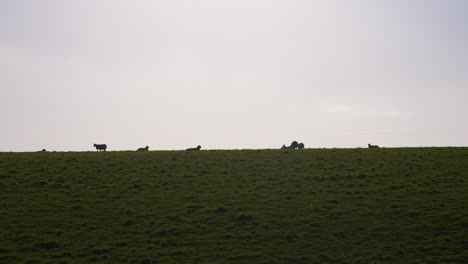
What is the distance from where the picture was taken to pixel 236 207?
3662cm

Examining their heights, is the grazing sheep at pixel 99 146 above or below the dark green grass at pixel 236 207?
above

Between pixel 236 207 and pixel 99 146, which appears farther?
pixel 99 146

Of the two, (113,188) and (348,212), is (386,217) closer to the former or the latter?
(348,212)

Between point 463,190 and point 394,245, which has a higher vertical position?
point 463,190

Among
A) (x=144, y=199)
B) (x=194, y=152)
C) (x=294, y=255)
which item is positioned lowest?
(x=294, y=255)

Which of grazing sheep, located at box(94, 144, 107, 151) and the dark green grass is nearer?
the dark green grass

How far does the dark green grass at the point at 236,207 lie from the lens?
97.5 ft

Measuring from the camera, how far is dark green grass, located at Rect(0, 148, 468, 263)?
29.7 meters

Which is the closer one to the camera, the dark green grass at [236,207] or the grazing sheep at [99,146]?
the dark green grass at [236,207]

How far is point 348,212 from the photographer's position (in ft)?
116

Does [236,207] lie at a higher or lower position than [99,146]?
lower

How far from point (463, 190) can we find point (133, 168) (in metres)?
28.2

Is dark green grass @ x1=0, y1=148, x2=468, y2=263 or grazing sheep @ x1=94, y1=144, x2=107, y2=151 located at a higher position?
grazing sheep @ x1=94, y1=144, x2=107, y2=151

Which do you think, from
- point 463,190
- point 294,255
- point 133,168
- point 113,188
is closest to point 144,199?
point 113,188
